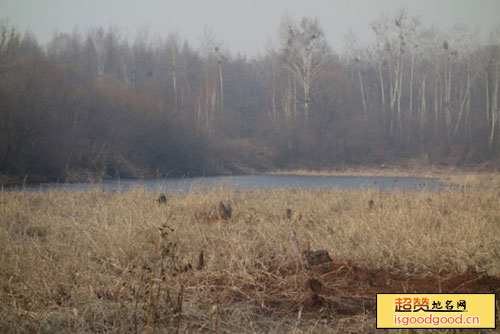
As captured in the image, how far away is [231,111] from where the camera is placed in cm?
4550

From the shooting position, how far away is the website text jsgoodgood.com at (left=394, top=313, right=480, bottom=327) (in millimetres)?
2916

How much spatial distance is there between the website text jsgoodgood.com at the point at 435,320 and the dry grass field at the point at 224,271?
80cm

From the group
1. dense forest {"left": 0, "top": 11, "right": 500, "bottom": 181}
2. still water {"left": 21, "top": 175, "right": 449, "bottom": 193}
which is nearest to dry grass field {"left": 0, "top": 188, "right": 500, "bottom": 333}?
still water {"left": 21, "top": 175, "right": 449, "bottom": 193}

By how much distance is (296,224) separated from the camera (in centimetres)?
772

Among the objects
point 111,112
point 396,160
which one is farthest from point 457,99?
point 111,112

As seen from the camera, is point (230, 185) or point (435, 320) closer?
point (435, 320)

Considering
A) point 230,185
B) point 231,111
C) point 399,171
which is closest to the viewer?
point 230,185

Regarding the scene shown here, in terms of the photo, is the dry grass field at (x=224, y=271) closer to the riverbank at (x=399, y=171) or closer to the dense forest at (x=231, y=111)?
the dense forest at (x=231, y=111)

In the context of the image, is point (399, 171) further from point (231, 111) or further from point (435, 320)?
point (435, 320)

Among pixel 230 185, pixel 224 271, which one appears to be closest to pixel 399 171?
pixel 230 185

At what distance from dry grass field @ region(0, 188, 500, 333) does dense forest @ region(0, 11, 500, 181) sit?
54.7 feet

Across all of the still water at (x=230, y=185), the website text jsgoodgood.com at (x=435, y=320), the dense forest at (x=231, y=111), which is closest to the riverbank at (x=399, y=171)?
the dense forest at (x=231, y=111)

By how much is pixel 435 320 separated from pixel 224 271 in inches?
95.8

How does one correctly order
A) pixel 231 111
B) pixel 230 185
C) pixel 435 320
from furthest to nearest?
pixel 231 111 → pixel 230 185 → pixel 435 320
